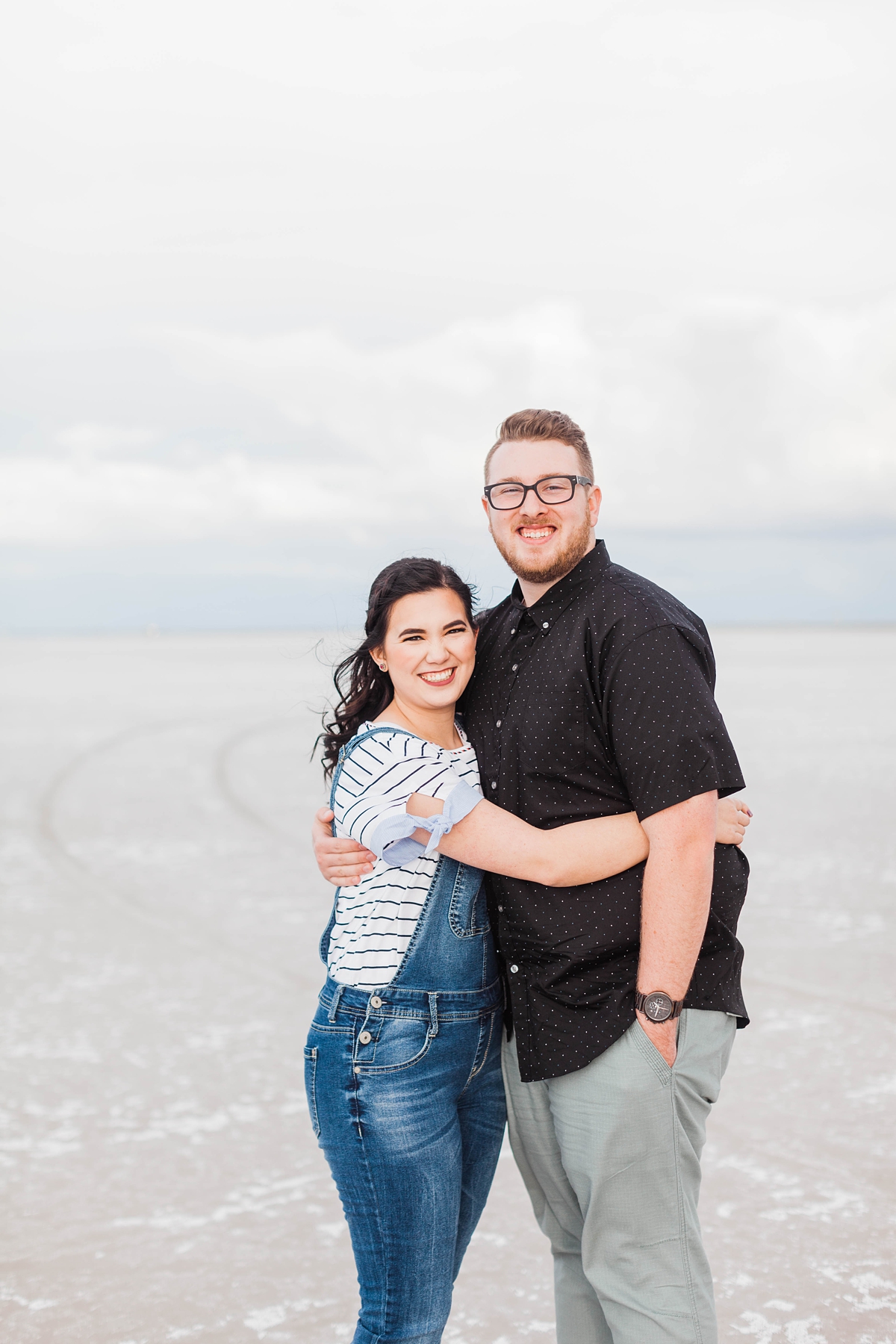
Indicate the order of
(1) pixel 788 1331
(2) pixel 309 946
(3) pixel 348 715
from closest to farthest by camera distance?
(3) pixel 348 715
(1) pixel 788 1331
(2) pixel 309 946

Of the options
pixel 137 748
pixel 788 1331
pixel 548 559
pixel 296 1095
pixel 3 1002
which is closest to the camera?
pixel 548 559

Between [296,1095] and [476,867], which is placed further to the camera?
[296,1095]

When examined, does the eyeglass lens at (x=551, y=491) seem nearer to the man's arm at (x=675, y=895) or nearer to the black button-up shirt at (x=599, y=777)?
the black button-up shirt at (x=599, y=777)

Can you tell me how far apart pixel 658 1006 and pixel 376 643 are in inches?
39.8

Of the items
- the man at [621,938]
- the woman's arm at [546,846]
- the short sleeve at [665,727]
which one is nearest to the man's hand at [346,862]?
the man at [621,938]

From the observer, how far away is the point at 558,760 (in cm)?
251

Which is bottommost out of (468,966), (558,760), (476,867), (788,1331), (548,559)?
(788,1331)

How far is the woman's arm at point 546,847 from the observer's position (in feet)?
7.90

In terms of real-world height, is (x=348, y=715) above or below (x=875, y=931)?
above

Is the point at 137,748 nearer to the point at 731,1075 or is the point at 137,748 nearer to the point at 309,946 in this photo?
the point at 309,946

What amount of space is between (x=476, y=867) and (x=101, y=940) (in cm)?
474

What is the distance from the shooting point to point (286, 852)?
9.00m

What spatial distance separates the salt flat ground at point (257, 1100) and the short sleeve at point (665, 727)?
1160 millimetres

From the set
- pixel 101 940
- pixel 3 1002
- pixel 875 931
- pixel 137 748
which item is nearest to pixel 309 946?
pixel 101 940
